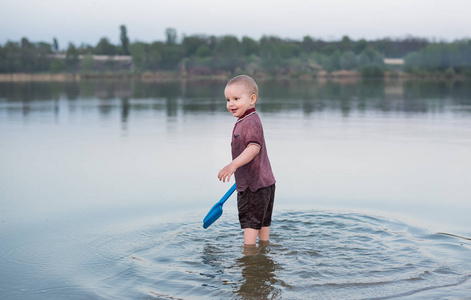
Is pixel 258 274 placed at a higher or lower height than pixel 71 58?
lower

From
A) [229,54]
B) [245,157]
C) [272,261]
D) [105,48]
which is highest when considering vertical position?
[105,48]

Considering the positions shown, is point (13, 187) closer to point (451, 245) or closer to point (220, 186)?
point (220, 186)

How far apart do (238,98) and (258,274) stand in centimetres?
126

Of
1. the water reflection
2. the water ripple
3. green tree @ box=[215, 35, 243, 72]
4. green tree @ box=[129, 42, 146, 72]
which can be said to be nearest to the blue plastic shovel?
the water ripple

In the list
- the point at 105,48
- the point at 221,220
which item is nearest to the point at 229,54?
the point at 105,48

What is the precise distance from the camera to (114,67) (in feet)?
313

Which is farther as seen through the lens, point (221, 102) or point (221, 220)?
point (221, 102)

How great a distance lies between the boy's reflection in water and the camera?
3025mm

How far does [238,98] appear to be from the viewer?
150 inches

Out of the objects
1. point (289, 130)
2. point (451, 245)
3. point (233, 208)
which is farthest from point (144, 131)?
point (451, 245)

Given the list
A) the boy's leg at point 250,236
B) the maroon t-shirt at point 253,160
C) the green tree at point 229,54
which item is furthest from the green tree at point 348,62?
the boy's leg at point 250,236

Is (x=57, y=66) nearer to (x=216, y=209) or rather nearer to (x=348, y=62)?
(x=348, y=62)

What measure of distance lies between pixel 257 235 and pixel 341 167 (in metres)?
2.92

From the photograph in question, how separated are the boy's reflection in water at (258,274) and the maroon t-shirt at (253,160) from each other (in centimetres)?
45
